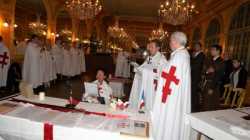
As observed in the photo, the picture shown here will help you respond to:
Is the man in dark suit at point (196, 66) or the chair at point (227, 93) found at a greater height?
the man in dark suit at point (196, 66)

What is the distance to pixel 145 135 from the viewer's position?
200 cm

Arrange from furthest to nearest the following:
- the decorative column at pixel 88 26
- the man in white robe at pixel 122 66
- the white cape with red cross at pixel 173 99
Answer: the decorative column at pixel 88 26, the man in white robe at pixel 122 66, the white cape with red cross at pixel 173 99

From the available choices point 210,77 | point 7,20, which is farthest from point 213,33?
point 7,20

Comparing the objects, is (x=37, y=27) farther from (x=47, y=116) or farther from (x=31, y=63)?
(x=47, y=116)

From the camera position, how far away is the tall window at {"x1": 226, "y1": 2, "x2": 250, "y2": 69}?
9.52m

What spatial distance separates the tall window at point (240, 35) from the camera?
31.2 ft

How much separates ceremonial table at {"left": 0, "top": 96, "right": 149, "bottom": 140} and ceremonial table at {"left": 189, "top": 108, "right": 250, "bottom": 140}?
597 mm

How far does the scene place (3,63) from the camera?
22.7ft

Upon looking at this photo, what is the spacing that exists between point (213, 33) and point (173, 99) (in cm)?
1217

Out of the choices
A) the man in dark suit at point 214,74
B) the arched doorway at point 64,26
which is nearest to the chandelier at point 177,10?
the man in dark suit at point 214,74

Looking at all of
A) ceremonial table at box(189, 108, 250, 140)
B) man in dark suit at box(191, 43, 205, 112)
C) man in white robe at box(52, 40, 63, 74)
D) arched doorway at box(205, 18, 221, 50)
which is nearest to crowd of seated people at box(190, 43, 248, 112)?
man in dark suit at box(191, 43, 205, 112)

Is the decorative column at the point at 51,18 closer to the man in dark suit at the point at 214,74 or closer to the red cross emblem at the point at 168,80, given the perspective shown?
the man in dark suit at the point at 214,74

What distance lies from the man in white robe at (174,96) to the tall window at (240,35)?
7103mm

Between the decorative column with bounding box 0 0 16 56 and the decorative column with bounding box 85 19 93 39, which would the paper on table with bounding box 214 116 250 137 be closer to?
the decorative column with bounding box 0 0 16 56
